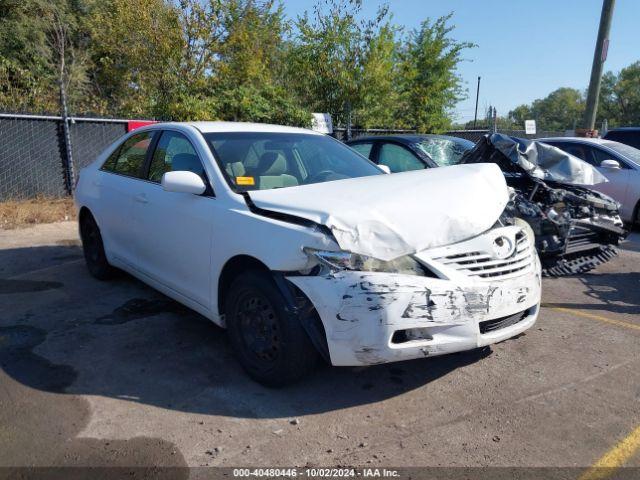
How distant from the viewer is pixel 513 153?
239 inches

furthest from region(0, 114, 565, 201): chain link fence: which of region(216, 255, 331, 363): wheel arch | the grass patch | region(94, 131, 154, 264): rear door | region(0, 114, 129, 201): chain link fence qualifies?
region(216, 255, 331, 363): wheel arch

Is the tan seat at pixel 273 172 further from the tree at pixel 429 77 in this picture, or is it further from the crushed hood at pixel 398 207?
the tree at pixel 429 77

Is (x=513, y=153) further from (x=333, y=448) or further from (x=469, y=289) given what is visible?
(x=333, y=448)

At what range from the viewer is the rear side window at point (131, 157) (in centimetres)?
487

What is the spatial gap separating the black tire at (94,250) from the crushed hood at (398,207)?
2.72 metres

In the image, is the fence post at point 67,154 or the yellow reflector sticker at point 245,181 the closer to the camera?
the yellow reflector sticker at point 245,181

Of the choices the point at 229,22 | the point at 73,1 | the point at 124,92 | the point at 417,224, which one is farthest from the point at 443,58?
the point at 417,224

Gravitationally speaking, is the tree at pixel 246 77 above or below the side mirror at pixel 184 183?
above

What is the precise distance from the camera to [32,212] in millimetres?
9039

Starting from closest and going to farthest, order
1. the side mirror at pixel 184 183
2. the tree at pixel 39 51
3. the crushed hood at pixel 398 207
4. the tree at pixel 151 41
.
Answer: the crushed hood at pixel 398 207 → the side mirror at pixel 184 183 → the tree at pixel 151 41 → the tree at pixel 39 51

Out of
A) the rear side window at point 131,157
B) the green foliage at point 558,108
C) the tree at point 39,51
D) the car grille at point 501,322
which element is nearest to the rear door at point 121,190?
the rear side window at point 131,157

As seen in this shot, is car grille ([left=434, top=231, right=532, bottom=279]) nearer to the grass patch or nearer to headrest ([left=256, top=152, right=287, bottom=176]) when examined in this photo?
headrest ([left=256, top=152, right=287, bottom=176])

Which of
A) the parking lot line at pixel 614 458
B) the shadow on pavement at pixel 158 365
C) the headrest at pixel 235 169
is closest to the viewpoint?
the parking lot line at pixel 614 458

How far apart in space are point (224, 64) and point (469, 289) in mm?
12621
